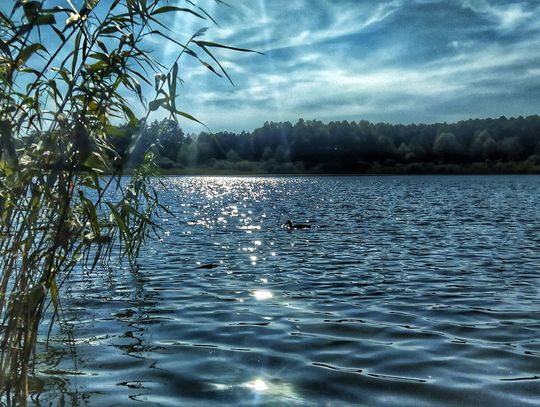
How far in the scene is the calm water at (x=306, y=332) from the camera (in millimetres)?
7043

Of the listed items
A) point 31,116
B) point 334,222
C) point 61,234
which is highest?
point 31,116

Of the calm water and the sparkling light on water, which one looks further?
the sparkling light on water

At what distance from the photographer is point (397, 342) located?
9.12 meters

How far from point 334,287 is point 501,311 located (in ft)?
14.2

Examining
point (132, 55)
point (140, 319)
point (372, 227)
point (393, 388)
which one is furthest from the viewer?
point (372, 227)

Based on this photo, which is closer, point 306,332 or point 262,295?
point 306,332

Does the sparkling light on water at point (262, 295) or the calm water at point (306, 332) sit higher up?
the calm water at point (306, 332)

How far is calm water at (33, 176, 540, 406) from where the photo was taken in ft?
23.1

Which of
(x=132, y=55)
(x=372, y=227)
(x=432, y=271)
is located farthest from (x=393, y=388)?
(x=372, y=227)

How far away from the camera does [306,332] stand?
9.73 meters

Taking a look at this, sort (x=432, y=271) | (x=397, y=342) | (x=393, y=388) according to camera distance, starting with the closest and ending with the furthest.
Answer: (x=393, y=388)
(x=397, y=342)
(x=432, y=271)

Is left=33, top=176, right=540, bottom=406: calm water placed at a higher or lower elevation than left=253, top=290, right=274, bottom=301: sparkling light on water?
higher

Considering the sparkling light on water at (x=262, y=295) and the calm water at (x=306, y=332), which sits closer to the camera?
the calm water at (x=306, y=332)

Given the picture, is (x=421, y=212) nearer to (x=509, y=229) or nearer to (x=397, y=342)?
(x=509, y=229)
